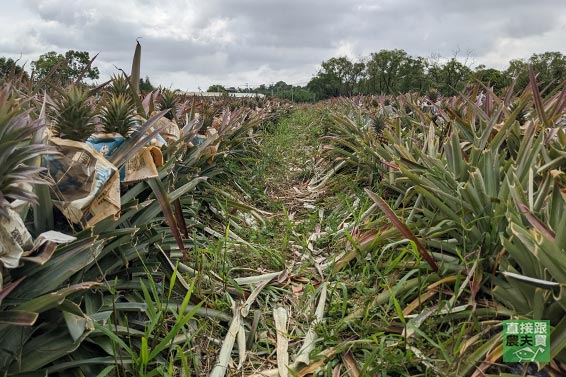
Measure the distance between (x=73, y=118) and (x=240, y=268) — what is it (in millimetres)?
1048

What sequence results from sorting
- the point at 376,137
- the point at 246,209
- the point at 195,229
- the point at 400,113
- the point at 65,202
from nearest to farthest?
the point at 65,202 → the point at 195,229 → the point at 246,209 → the point at 376,137 → the point at 400,113

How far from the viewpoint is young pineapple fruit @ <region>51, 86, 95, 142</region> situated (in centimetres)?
143

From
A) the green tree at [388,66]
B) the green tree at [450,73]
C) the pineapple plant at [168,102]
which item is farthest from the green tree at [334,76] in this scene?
the pineapple plant at [168,102]

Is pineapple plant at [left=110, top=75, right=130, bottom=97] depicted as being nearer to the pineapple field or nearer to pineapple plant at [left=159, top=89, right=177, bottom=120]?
the pineapple field

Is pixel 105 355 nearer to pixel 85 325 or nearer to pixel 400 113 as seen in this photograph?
pixel 85 325

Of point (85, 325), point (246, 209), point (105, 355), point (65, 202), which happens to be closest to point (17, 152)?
point (65, 202)

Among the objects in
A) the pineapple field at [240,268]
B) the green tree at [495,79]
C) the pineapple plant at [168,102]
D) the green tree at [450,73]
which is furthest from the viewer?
the green tree at [450,73]

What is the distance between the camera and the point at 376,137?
3561 mm

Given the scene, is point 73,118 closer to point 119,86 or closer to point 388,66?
point 119,86

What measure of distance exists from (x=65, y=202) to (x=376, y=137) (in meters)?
2.80

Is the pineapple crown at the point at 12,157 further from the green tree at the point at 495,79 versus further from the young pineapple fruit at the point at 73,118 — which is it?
the green tree at the point at 495,79

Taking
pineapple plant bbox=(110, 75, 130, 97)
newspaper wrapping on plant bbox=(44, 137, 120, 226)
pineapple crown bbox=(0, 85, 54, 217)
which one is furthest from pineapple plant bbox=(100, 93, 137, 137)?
pineapple crown bbox=(0, 85, 54, 217)

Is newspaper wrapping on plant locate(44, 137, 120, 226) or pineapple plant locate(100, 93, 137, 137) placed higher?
pineapple plant locate(100, 93, 137, 137)

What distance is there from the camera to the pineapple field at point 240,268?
110 cm
